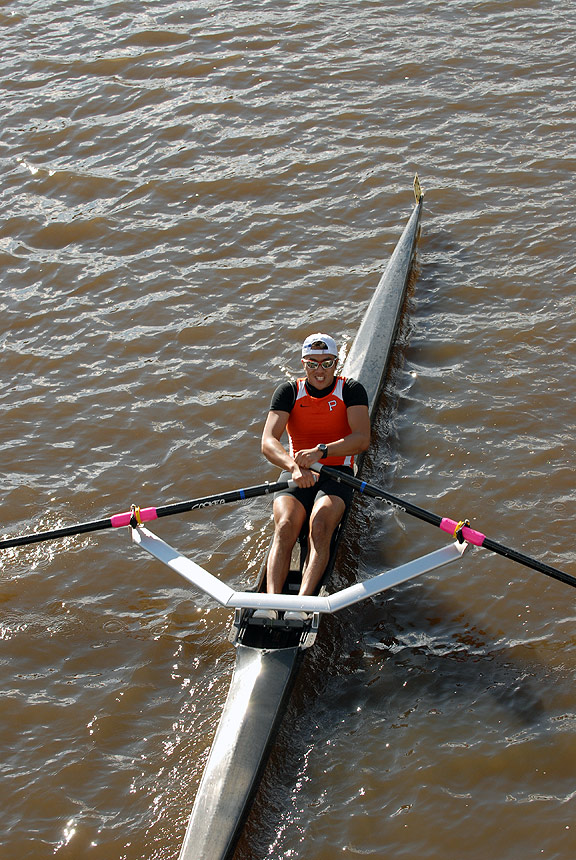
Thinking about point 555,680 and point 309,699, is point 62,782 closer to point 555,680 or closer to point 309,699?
point 309,699

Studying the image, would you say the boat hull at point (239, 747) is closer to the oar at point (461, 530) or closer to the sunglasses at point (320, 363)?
the oar at point (461, 530)

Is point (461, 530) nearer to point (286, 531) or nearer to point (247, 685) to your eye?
point (286, 531)

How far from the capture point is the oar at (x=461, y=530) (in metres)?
5.86

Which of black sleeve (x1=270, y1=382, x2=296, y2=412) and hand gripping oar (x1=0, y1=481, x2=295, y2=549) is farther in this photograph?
black sleeve (x1=270, y1=382, x2=296, y2=412)

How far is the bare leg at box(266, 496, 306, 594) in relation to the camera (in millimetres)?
6215

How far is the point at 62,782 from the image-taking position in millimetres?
5469

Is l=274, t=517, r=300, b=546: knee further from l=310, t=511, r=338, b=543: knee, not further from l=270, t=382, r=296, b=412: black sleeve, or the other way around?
l=270, t=382, r=296, b=412: black sleeve

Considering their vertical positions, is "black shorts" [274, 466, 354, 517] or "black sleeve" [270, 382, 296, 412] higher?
"black sleeve" [270, 382, 296, 412]

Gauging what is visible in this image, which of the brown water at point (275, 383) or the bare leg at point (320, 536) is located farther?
the bare leg at point (320, 536)

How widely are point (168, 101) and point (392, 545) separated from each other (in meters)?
9.18

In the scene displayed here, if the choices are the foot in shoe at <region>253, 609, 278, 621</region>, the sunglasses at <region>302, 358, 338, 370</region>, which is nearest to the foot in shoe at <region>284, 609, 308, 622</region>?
the foot in shoe at <region>253, 609, 278, 621</region>

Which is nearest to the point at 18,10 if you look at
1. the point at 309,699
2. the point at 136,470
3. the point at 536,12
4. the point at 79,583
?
the point at 536,12

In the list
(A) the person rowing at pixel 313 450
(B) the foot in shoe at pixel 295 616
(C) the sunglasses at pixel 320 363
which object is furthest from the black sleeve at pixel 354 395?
(B) the foot in shoe at pixel 295 616

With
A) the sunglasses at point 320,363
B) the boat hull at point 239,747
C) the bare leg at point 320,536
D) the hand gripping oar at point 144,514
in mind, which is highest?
the sunglasses at point 320,363
